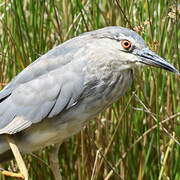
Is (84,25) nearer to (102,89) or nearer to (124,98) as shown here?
(124,98)

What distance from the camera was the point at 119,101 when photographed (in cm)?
250

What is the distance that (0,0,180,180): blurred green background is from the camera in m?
2.40

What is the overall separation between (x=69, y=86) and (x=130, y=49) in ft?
0.72

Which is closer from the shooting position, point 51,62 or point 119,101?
point 51,62

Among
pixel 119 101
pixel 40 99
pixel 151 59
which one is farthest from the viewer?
pixel 119 101

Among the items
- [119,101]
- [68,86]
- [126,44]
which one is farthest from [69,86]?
[119,101]

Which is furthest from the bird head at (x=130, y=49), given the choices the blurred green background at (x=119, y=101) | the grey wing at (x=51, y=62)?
the blurred green background at (x=119, y=101)

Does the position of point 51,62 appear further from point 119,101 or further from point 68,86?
point 119,101

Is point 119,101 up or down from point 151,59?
down

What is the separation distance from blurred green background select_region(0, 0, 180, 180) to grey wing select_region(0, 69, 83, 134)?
0.26m

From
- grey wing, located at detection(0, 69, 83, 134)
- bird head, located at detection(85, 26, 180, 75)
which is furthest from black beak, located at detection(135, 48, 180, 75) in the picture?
grey wing, located at detection(0, 69, 83, 134)

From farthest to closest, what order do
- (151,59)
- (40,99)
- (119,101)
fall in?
1. (119,101)
2. (40,99)
3. (151,59)

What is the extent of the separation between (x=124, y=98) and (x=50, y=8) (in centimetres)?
45

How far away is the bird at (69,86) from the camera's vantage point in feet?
6.95
